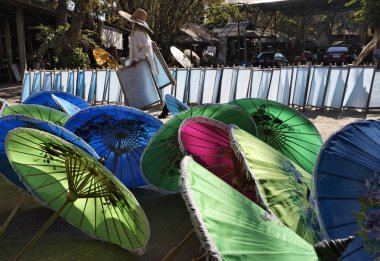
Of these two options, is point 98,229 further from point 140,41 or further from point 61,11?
point 61,11

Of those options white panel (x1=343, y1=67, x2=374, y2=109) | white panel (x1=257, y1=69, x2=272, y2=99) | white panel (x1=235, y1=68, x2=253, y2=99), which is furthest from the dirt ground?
white panel (x1=235, y1=68, x2=253, y2=99)

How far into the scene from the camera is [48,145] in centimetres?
241

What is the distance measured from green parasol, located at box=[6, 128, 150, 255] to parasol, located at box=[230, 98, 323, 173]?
53.5 inches

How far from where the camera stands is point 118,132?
11.4 ft

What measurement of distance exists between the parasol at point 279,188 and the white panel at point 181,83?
810 cm

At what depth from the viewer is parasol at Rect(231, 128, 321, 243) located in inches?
80.0

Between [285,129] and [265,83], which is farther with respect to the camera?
[265,83]

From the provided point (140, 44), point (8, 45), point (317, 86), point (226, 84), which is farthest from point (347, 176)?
point (8, 45)

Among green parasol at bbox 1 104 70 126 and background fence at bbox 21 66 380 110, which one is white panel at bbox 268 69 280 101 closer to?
background fence at bbox 21 66 380 110

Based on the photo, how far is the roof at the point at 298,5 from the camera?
2792 centimetres

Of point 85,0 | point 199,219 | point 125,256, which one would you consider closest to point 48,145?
point 125,256

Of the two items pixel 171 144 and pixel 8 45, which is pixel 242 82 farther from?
pixel 8 45

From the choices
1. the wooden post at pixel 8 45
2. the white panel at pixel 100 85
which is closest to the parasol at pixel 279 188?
the white panel at pixel 100 85

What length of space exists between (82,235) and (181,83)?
296 inches
